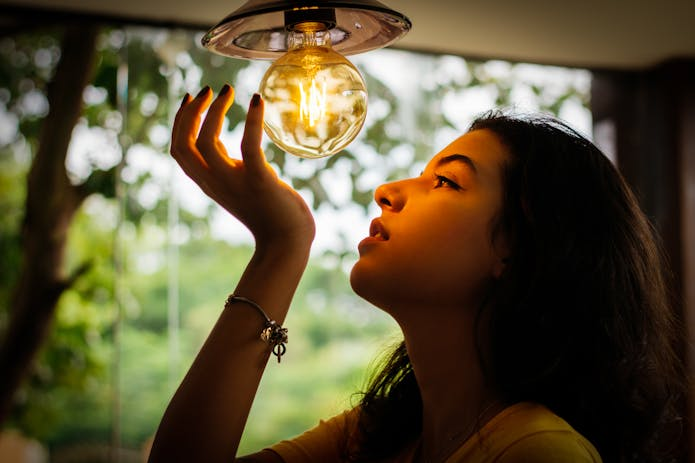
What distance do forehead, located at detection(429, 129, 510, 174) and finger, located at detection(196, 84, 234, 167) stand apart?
1.10 feet

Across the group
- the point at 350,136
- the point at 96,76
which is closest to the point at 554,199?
the point at 350,136

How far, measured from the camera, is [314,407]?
10.5 feet

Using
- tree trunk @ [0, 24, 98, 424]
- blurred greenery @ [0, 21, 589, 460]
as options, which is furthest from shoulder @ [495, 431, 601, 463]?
tree trunk @ [0, 24, 98, 424]

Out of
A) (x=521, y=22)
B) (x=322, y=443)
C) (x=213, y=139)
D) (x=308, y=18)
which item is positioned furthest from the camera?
(x=521, y=22)

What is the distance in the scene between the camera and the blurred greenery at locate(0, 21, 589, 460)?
2971 millimetres

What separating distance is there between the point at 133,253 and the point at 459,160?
202cm

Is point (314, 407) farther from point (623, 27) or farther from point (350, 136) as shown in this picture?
point (350, 136)

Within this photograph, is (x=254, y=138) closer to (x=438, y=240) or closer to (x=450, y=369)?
(x=438, y=240)

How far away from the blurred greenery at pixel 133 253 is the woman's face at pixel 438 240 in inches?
69.5

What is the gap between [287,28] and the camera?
1.01 m

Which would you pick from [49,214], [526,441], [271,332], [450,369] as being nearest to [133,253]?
[49,214]

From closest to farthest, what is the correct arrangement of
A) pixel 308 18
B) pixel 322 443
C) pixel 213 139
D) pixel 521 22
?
1. pixel 308 18
2. pixel 213 139
3. pixel 322 443
4. pixel 521 22

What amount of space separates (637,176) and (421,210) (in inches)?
114

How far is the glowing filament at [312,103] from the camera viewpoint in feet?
3.23
